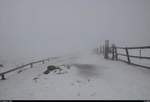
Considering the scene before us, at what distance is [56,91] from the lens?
4246 mm

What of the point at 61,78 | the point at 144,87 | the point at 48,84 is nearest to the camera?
the point at 144,87

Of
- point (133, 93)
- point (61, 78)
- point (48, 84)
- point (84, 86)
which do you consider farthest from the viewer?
point (61, 78)

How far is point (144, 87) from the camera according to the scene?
4.18 m

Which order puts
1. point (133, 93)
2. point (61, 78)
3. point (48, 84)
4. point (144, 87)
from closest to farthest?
point (133, 93) → point (144, 87) → point (48, 84) → point (61, 78)

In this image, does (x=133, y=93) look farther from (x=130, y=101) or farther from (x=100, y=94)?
(x=100, y=94)

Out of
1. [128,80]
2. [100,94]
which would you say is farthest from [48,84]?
[128,80]

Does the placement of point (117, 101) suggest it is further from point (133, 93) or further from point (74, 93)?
point (74, 93)

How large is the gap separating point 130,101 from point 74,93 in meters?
2.08

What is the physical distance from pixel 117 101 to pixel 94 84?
1.36 meters

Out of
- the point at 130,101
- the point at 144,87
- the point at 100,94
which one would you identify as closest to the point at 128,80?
the point at 144,87

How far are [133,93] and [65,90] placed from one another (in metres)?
2.78

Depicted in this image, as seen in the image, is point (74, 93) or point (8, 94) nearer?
point (74, 93)

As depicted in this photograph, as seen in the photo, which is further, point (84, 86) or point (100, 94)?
point (84, 86)

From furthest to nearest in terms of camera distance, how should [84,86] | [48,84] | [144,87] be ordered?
1. [48,84]
2. [84,86]
3. [144,87]
